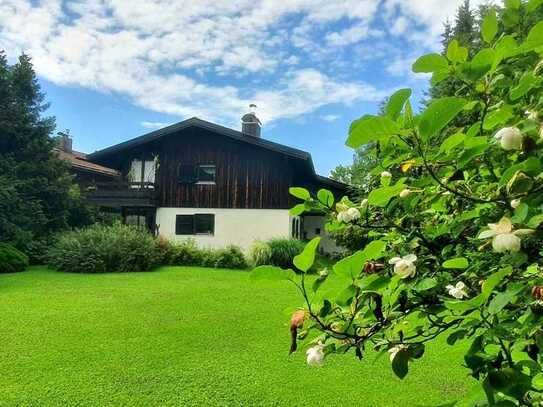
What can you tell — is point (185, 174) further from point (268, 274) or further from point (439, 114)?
point (439, 114)

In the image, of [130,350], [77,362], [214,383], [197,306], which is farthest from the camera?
[197,306]

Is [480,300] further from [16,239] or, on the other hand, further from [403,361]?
[16,239]

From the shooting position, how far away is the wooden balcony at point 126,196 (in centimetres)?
1694

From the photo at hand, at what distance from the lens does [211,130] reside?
1652cm

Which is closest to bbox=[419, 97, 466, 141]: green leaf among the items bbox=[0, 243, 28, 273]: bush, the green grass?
the green grass

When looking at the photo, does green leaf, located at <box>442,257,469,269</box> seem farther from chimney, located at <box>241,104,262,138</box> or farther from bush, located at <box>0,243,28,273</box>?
chimney, located at <box>241,104,262,138</box>

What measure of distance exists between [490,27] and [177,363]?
4.39 m

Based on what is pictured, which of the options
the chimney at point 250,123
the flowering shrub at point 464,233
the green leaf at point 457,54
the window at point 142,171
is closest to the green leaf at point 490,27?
the flowering shrub at point 464,233

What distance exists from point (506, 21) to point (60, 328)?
6.38 metres

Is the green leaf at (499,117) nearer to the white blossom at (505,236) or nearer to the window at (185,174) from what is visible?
the white blossom at (505,236)

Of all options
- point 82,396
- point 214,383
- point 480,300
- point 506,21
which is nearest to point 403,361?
point 480,300

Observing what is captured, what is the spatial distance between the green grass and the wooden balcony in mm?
9590

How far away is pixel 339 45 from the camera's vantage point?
12344mm

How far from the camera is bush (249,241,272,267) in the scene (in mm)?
13719
